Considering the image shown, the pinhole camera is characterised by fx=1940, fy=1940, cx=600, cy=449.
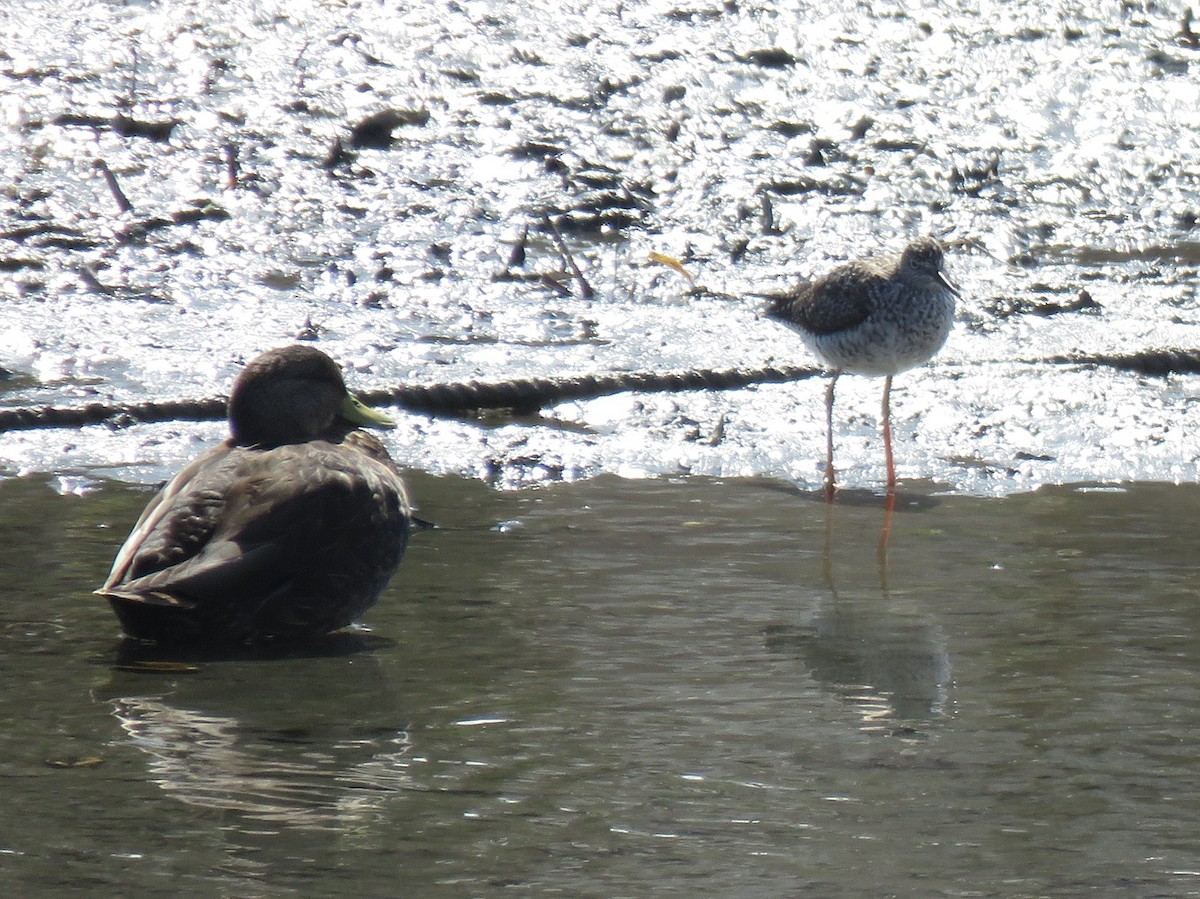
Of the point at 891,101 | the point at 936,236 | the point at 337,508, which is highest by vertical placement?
the point at 891,101

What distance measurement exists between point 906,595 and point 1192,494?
1796 millimetres

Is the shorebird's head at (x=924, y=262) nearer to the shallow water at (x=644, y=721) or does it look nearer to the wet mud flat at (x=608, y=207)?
the wet mud flat at (x=608, y=207)

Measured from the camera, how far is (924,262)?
869 cm

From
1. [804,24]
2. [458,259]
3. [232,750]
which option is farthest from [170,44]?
[232,750]

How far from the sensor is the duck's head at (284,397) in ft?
19.7

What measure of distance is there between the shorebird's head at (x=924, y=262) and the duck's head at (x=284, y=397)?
3318 mm

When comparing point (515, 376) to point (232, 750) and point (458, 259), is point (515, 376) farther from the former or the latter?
point (232, 750)

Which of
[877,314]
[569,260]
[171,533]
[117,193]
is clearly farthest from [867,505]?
[117,193]

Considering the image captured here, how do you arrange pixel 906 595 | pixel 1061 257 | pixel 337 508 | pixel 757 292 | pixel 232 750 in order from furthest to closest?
pixel 1061 257 < pixel 757 292 < pixel 906 595 < pixel 337 508 < pixel 232 750

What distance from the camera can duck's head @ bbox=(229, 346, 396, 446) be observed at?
601cm

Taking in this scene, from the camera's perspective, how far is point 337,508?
210 inches

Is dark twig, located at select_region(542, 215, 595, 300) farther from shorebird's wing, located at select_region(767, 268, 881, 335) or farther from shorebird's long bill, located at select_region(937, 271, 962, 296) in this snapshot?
shorebird's long bill, located at select_region(937, 271, 962, 296)

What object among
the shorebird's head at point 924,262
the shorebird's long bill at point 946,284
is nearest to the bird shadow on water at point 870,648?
the shorebird's long bill at point 946,284

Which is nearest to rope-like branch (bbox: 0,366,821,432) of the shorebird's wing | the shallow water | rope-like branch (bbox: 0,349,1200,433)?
rope-like branch (bbox: 0,349,1200,433)
